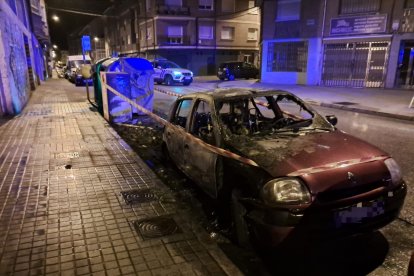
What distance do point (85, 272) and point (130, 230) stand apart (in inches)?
32.7

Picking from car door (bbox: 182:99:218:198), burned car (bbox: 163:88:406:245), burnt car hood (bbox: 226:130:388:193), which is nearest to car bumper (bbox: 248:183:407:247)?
burned car (bbox: 163:88:406:245)

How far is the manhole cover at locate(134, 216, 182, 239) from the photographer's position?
3.82 m

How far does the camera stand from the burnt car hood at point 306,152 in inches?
127

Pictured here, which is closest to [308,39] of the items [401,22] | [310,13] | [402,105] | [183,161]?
[310,13]

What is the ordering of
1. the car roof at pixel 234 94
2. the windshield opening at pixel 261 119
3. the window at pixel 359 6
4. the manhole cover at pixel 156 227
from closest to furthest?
the manhole cover at pixel 156 227
the windshield opening at pixel 261 119
the car roof at pixel 234 94
the window at pixel 359 6

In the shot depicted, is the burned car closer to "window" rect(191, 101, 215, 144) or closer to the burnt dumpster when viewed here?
"window" rect(191, 101, 215, 144)

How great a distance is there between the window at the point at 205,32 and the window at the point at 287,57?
1520 cm

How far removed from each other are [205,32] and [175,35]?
3.63m

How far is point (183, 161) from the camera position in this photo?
5.20 m

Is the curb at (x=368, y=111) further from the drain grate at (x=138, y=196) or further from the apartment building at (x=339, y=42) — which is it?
the drain grate at (x=138, y=196)

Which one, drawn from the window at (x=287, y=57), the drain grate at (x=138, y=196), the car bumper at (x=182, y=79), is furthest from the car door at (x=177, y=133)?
the window at (x=287, y=57)

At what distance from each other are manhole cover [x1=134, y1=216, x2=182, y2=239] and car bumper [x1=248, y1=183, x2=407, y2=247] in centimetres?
113

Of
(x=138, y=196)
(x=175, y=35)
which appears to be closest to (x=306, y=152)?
(x=138, y=196)

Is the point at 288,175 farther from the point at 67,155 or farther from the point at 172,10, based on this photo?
the point at 172,10
